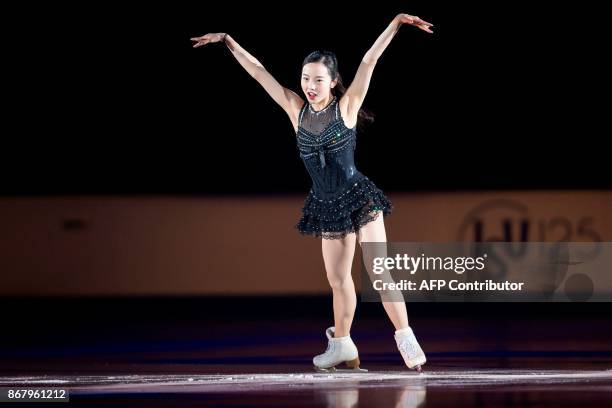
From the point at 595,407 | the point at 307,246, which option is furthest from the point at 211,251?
the point at 595,407

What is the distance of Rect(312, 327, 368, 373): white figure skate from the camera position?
4.05 m

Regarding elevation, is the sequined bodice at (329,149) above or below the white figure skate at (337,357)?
above

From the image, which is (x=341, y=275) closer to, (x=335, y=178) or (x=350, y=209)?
(x=350, y=209)

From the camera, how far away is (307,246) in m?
7.77

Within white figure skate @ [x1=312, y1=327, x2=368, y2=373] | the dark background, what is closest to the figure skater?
white figure skate @ [x1=312, y1=327, x2=368, y2=373]

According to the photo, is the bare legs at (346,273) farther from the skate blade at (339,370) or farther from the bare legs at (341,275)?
the skate blade at (339,370)

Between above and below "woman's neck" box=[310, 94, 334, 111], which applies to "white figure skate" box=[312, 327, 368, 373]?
below

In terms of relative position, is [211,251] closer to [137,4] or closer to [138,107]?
[138,107]

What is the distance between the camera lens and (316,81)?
402 cm

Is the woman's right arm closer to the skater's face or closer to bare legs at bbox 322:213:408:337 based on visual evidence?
the skater's face

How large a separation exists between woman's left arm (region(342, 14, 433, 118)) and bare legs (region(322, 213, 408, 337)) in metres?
0.45

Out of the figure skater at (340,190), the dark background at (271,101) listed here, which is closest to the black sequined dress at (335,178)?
the figure skater at (340,190)

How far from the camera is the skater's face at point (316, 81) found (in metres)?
4.02

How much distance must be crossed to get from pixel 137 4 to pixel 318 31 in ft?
4.42
